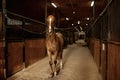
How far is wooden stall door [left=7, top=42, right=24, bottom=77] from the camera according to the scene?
3.72 metres

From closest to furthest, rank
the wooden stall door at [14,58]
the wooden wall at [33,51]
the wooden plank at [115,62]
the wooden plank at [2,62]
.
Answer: the wooden plank at [115,62], the wooden plank at [2,62], the wooden stall door at [14,58], the wooden wall at [33,51]

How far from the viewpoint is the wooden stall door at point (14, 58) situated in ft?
12.2


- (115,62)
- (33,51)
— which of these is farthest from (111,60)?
(33,51)

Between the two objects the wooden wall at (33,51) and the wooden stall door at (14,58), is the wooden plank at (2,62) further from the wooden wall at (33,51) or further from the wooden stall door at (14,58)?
the wooden wall at (33,51)

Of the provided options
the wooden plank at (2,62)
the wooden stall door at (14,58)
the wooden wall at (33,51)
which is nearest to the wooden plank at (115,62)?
the wooden plank at (2,62)

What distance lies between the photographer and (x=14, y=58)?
3967mm

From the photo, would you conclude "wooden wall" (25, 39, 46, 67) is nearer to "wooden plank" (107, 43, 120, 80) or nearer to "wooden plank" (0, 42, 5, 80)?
"wooden plank" (0, 42, 5, 80)

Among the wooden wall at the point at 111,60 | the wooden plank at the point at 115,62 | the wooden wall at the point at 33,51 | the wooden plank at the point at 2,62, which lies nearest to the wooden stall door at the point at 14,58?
the wooden plank at the point at 2,62

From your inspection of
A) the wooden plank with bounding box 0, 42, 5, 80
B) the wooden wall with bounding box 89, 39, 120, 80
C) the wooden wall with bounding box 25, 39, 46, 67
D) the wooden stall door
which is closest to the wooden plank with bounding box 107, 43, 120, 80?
the wooden wall with bounding box 89, 39, 120, 80

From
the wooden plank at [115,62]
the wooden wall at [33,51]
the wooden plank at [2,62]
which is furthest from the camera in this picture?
the wooden wall at [33,51]

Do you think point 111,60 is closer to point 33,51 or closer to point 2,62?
point 2,62

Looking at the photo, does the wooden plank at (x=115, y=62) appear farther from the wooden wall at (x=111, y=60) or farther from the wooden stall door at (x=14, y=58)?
the wooden stall door at (x=14, y=58)

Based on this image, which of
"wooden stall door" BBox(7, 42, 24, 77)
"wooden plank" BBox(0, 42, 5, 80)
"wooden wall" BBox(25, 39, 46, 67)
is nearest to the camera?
"wooden plank" BBox(0, 42, 5, 80)

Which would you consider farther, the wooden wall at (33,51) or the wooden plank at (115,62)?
the wooden wall at (33,51)
